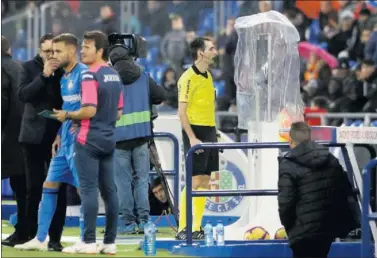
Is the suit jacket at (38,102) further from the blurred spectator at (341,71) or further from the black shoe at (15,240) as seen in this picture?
the blurred spectator at (341,71)

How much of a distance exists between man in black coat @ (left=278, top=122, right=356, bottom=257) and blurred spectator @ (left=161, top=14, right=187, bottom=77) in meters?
15.5

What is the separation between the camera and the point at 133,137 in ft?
50.8

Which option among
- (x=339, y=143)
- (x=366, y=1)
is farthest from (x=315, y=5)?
(x=339, y=143)

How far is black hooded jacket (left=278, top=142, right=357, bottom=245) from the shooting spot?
1238 centimetres

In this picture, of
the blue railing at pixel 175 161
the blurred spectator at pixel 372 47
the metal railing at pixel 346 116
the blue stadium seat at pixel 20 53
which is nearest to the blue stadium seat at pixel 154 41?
the blue stadium seat at pixel 20 53

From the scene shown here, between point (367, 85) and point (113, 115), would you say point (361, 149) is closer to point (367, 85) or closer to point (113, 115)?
point (113, 115)

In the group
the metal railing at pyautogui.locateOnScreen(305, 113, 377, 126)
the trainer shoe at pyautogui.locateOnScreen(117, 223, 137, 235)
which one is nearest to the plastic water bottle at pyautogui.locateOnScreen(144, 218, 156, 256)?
the trainer shoe at pyautogui.locateOnScreen(117, 223, 137, 235)

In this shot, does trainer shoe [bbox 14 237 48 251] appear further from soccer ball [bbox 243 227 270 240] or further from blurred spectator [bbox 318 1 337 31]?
blurred spectator [bbox 318 1 337 31]

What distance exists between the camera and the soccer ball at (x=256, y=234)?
47.2 feet

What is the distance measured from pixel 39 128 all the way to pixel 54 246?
1.06 metres

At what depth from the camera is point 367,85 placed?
78.3 feet

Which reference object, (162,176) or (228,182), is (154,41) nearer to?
(228,182)

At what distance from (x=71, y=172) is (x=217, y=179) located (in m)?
4.35

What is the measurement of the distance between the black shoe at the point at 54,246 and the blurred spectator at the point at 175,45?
1482cm
